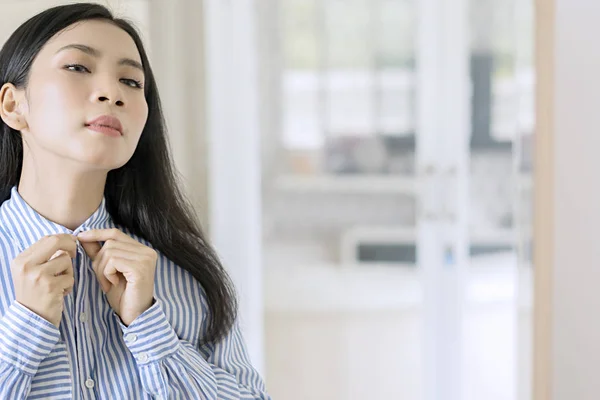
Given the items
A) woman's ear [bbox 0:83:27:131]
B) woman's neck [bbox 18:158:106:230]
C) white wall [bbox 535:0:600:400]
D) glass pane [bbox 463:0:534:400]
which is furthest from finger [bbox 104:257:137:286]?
glass pane [bbox 463:0:534:400]

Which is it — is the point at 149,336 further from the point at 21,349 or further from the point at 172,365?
the point at 21,349

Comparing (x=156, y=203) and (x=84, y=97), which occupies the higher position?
(x=84, y=97)

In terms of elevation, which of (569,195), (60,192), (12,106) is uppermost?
(12,106)

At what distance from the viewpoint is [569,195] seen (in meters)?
1.82

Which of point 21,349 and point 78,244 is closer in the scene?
point 21,349

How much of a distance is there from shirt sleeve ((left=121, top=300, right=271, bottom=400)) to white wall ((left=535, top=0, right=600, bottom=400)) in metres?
1.00

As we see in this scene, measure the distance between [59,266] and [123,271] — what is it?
0.28 feet

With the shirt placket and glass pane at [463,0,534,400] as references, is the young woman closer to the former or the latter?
the shirt placket

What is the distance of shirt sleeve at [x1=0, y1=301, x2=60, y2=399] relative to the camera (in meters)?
0.93

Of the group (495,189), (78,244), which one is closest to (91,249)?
(78,244)

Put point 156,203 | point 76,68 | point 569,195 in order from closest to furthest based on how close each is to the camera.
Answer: point 76,68
point 156,203
point 569,195

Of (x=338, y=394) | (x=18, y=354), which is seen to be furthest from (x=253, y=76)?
(x=18, y=354)

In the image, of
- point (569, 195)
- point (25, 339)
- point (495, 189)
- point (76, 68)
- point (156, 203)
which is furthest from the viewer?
point (495, 189)

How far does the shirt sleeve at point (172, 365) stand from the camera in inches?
39.8
